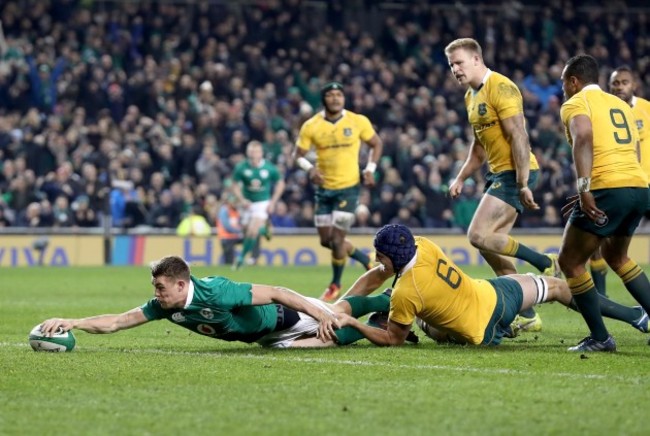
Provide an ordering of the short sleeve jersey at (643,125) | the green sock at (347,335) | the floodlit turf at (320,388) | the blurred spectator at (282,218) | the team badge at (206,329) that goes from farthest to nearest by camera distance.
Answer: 1. the blurred spectator at (282,218)
2. the short sleeve jersey at (643,125)
3. the green sock at (347,335)
4. the team badge at (206,329)
5. the floodlit turf at (320,388)

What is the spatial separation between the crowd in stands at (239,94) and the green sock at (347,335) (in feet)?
51.9

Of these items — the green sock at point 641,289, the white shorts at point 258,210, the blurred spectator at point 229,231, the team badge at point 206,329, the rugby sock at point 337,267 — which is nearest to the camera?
the team badge at point 206,329

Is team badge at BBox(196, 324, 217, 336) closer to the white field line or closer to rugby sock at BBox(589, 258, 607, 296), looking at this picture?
the white field line

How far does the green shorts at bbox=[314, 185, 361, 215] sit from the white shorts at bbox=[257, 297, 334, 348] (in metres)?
6.74

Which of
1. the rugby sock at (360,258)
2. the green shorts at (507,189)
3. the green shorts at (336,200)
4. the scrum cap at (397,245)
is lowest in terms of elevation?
the rugby sock at (360,258)

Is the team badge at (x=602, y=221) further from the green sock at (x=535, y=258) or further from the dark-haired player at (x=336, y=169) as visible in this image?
the dark-haired player at (x=336, y=169)

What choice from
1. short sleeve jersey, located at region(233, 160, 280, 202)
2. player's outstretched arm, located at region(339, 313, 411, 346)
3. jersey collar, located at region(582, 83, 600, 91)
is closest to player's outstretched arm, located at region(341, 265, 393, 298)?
player's outstretched arm, located at region(339, 313, 411, 346)

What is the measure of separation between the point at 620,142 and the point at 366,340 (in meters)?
2.57

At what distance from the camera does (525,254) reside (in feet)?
36.7

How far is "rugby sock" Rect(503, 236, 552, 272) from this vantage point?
11.0m

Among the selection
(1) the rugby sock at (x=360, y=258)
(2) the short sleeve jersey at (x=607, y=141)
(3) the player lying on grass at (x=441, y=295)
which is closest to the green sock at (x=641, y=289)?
(3) the player lying on grass at (x=441, y=295)

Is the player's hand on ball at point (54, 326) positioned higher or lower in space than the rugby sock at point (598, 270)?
lower

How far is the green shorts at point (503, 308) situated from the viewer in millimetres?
9297

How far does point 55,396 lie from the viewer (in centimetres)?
707
